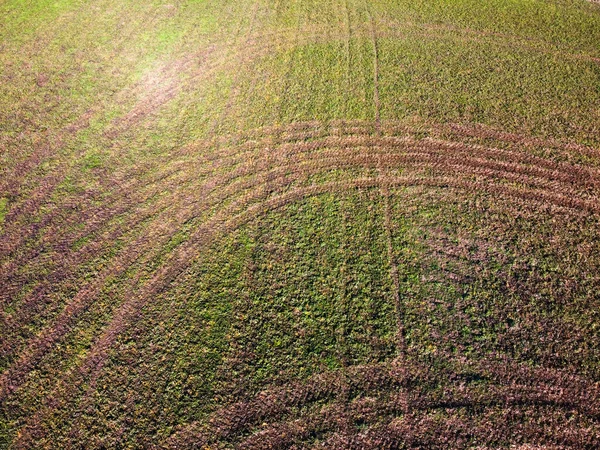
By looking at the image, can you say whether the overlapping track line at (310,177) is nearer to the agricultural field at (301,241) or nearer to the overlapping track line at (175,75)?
the agricultural field at (301,241)

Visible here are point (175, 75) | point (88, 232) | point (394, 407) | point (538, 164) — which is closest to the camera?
point (394, 407)

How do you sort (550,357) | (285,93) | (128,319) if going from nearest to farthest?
(550,357) < (128,319) < (285,93)

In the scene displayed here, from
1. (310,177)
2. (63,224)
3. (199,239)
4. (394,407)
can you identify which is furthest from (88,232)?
(394,407)

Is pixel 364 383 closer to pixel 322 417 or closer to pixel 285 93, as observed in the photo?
pixel 322 417

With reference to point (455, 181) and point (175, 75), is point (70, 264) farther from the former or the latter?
point (455, 181)

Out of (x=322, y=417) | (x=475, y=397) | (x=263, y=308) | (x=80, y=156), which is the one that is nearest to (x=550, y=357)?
(x=475, y=397)

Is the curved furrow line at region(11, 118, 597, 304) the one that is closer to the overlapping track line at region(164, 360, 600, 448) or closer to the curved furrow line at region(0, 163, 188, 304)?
the curved furrow line at region(0, 163, 188, 304)
